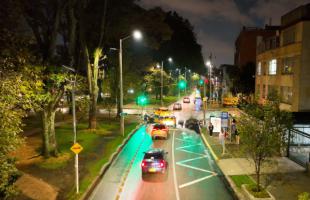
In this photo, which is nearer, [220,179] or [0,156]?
[0,156]

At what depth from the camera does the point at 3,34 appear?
11.8 meters

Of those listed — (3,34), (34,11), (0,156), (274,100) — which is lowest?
(0,156)

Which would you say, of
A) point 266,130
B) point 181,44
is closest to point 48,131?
point 266,130

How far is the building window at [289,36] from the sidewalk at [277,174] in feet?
52.7

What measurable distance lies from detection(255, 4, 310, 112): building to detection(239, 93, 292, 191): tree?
15.3m

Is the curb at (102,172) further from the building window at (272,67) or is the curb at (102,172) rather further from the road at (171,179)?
the building window at (272,67)

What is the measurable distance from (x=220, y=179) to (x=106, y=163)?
7347mm

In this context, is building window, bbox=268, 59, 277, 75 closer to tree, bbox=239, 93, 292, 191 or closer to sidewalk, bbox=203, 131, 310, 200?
sidewalk, bbox=203, 131, 310, 200

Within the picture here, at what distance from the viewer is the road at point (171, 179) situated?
1642cm

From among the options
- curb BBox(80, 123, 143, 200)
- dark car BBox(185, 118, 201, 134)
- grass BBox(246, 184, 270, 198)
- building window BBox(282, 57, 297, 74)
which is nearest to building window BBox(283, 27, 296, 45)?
building window BBox(282, 57, 297, 74)

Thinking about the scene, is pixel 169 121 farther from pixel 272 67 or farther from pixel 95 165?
pixel 95 165

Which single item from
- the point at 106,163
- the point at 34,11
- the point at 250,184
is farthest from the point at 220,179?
the point at 34,11

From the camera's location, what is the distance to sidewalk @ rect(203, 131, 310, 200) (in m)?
16.1

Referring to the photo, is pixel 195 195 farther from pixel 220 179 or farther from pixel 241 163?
pixel 241 163
